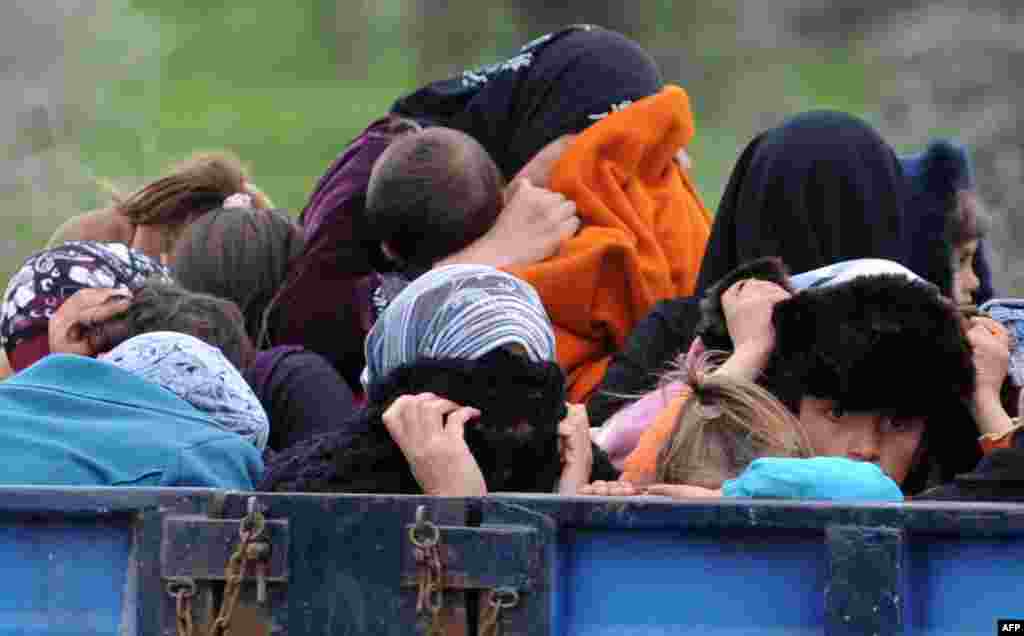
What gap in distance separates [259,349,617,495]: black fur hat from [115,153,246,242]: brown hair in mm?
2231

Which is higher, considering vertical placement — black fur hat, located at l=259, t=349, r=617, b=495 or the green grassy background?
the green grassy background

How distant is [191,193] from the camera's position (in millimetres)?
5449

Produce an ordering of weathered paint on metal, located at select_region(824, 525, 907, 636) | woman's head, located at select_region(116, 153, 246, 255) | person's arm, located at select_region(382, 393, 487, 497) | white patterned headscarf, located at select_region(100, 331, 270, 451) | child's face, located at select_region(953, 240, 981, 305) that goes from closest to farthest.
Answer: weathered paint on metal, located at select_region(824, 525, 907, 636) → person's arm, located at select_region(382, 393, 487, 497) → white patterned headscarf, located at select_region(100, 331, 270, 451) → child's face, located at select_region(953, 240, 981, 305) → woman's head, located at select_region(116, 153, 246, 255)

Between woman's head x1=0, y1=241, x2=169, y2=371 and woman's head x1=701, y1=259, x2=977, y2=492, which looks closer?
woman's head x1=701, y1=259, x2=977, y2=492

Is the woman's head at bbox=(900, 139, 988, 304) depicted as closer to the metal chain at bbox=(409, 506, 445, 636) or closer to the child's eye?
the child's eye

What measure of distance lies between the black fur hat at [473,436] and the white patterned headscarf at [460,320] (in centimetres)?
6

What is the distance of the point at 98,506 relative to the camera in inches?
110

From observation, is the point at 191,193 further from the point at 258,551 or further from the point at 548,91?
the point at 258,551

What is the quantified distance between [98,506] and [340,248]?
6.68 feet

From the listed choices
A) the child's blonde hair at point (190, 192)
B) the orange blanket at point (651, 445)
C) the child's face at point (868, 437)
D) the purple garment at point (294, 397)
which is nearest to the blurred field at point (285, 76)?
the child's blonde hair at point (190, 192)

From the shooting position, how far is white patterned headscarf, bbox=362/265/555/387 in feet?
11.0

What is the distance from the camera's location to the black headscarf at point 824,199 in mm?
4312

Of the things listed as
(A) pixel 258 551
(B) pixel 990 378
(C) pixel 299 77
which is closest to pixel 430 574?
(A) pixel 258 551

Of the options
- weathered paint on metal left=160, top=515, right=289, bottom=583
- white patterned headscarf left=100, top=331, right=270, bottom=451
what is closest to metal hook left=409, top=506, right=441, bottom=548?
weathered paint on metal left=160, top=515, right=289, bottom=583
